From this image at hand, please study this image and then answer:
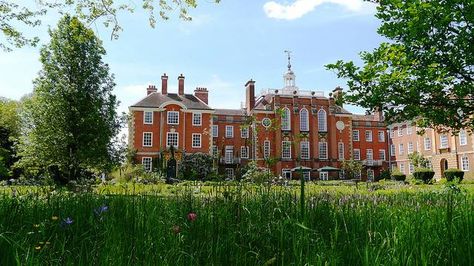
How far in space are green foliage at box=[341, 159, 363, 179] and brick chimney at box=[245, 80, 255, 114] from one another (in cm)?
1342

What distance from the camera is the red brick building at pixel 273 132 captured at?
43312mm

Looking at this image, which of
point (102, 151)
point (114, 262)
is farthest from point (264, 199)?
point (102, 151)

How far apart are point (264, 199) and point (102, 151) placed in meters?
19.0

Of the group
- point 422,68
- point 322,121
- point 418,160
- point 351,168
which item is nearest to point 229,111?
point 322,121

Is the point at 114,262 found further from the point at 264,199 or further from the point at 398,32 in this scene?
the point at 398,32

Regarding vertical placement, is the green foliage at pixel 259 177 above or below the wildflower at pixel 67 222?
above

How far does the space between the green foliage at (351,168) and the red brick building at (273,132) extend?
3.18 feet

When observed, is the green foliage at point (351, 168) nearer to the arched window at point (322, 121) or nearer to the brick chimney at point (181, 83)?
the arched window at point (322, 121)

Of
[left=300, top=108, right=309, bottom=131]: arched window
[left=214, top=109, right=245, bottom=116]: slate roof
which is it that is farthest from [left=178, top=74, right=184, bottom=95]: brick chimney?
[left=300, top=108, right=309, bottom=131]: arched window

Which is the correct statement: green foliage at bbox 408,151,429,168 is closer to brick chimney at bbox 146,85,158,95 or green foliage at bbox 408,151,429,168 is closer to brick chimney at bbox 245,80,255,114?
brick chimney at bbox 245,80,255,114

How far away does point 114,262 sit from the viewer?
1.86 m

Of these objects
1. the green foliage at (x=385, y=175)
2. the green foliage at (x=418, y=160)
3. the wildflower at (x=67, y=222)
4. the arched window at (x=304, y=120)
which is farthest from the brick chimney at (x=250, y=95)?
the wildflower at (x=67, y=222)

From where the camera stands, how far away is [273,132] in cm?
4819

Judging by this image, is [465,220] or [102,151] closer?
[465,220]
